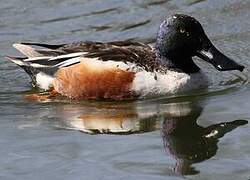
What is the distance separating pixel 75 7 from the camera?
1291cm

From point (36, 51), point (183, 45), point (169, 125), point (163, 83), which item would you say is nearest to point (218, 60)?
point (183, 45)

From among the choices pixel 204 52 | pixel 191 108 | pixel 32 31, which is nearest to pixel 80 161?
pixel 191 108

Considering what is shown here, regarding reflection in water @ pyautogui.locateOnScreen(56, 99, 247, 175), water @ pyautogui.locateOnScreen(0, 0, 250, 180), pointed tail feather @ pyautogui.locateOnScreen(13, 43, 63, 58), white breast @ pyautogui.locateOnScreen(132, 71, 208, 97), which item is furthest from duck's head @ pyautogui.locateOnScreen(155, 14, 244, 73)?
pointed tail feather @ pyautogui.locateOnScreen(13, 43, 63, 58)

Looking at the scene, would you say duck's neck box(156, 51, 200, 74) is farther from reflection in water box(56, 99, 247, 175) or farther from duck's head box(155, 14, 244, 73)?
reflection in water box(56, 99, 247, 175)

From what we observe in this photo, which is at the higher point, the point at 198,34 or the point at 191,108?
the point at 198,34

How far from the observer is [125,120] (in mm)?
8648

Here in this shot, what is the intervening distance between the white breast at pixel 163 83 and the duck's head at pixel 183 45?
0.13m

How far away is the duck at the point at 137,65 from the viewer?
9.27 metres

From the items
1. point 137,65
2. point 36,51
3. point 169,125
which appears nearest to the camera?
point 169,125

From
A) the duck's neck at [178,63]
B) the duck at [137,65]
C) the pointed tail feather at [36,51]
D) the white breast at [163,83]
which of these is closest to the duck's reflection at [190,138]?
the white breast at [163,83]

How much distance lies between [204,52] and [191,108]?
79cm

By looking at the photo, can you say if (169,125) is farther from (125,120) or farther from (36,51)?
(36,51)

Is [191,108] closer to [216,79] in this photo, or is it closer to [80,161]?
[216,79]

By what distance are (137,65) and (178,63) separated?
57 centimetres
